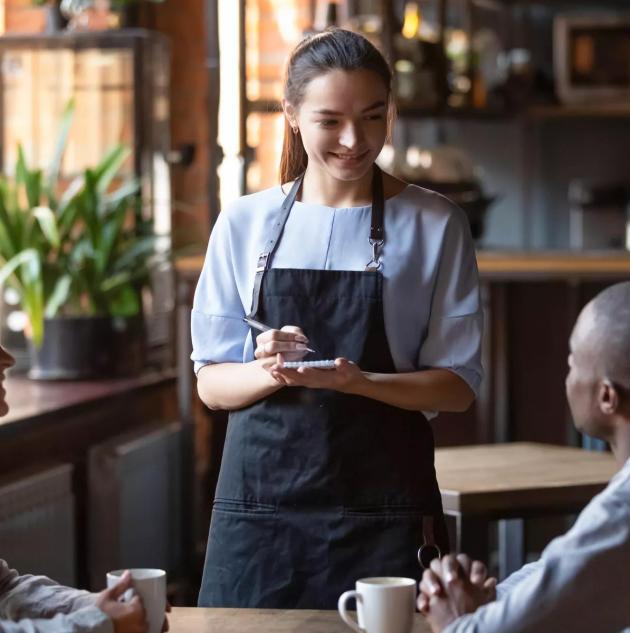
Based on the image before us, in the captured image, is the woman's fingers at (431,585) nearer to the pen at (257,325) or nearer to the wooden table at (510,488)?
the pen at (257,325)

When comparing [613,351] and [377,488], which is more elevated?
[613,351]

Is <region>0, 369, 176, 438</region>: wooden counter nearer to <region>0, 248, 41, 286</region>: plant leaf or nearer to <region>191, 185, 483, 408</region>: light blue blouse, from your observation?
<region>0, 248, 41, 286</region>: plant leaf

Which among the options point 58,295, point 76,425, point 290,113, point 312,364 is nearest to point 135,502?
point 76,425

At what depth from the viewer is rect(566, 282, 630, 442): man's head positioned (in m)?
1.54

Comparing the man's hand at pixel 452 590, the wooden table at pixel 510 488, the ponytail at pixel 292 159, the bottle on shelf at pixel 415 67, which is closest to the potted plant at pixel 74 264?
the wooden table at pixel 510 488

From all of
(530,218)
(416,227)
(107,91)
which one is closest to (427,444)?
(416,227)

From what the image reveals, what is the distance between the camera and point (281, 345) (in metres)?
1.93

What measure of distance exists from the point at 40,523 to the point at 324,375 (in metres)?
1.90

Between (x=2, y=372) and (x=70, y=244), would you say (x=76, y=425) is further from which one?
(x=2, y=372)

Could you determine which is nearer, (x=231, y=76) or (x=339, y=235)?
(x=339, y=235)

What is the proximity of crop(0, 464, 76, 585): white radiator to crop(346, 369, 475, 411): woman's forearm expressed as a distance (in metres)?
1.69

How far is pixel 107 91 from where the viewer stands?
15.2 ft

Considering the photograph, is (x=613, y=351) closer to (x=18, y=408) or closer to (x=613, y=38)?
(x=18, y=408)

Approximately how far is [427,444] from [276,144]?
396 centimetres
